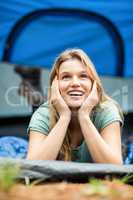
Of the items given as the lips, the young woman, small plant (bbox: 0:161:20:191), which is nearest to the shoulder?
the young woman

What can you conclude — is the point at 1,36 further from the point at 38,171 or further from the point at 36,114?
the point at 38,171

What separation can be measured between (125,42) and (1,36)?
81cm

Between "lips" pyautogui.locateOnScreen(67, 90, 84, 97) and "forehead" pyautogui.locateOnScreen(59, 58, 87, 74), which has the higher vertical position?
"forehead" pyautogui.locateOnScreen(59, 58, 87, 74)

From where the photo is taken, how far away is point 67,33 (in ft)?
12.6

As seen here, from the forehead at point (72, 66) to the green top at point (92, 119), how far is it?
0.52ft

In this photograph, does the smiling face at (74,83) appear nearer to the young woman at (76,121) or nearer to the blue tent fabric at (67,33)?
the young woman at (76,121)

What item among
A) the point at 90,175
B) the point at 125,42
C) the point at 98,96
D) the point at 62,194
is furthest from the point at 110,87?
the point at 62,194

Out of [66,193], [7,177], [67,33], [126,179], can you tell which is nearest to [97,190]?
[66,193]

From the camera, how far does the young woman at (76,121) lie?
1.96 meters

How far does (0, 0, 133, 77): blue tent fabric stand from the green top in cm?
174

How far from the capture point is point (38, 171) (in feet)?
5.16

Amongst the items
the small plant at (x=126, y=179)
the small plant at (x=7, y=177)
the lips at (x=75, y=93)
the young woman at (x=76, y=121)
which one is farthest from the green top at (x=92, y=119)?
the small plant at (x=7, y=177)

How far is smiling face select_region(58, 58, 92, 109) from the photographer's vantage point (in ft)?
6.75

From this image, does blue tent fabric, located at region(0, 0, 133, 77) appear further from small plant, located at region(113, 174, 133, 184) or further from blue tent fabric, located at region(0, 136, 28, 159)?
small plant, located at region(113, 174, 133, 184)
